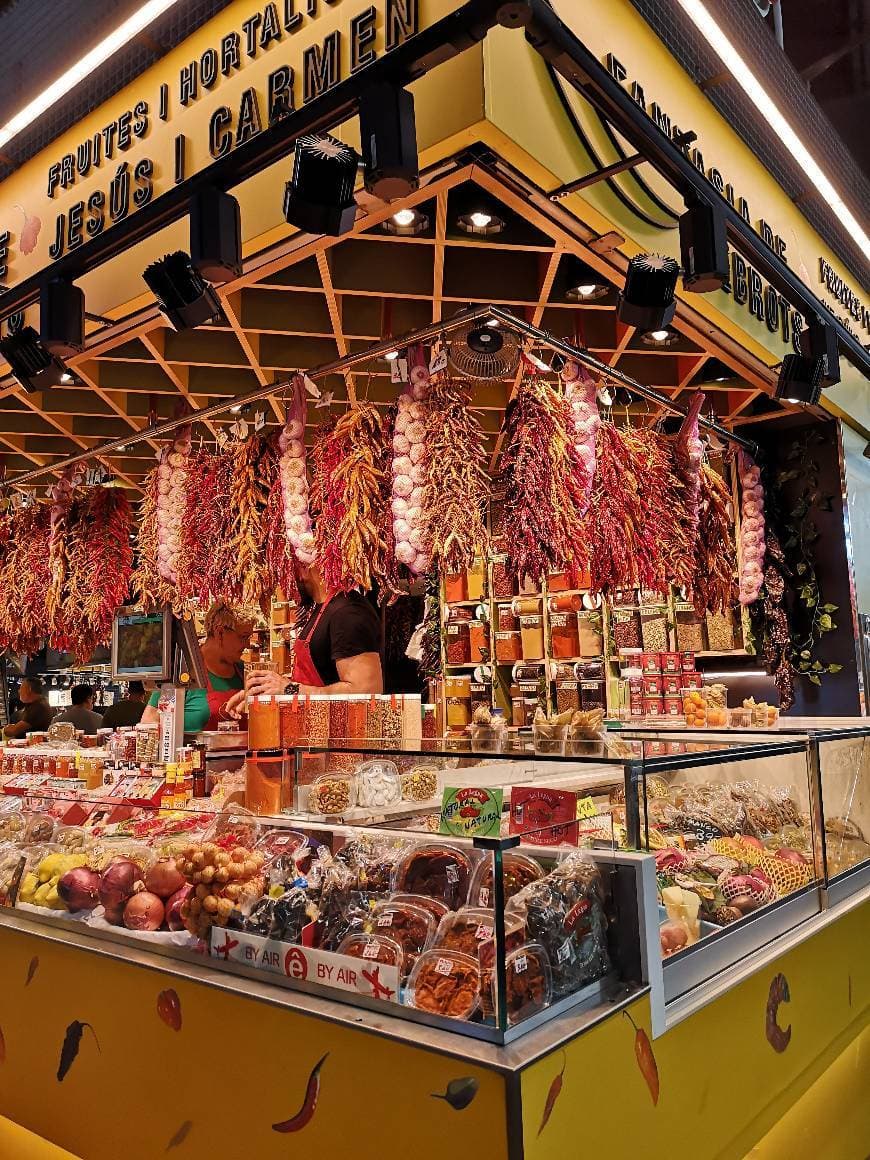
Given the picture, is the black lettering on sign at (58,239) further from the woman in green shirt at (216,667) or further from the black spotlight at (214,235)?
the woman in green shirt at (216,667)

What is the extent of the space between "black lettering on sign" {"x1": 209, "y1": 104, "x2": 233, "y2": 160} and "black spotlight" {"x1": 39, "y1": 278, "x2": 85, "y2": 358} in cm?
81

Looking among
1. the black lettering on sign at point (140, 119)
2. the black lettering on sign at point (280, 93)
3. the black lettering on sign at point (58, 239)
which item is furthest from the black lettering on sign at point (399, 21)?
the black lettering on sign at point (58, 239)

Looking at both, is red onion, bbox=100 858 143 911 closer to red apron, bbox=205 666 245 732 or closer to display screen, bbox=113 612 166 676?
red apron, bbox=205 666 245 732

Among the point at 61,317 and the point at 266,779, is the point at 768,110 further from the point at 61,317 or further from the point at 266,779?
the point at 266,779

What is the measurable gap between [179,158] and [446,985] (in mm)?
3410

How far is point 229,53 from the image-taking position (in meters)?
3.55

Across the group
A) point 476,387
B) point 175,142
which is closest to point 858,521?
point 476,387

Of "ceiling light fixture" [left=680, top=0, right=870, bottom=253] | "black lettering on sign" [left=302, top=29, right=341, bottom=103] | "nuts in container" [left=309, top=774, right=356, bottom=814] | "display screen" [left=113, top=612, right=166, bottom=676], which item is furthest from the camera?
"display screen" [left=113, top=612, right=166, bottom=676]

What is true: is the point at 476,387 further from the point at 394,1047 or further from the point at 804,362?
the point at 394,1047

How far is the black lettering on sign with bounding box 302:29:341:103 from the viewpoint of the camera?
312 cm

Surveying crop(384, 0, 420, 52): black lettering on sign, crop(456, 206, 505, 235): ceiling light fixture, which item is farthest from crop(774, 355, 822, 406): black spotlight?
crop(384, 0, 420, 52): black lettering on sign

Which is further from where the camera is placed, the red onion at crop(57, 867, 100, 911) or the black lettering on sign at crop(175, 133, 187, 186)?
the black lettering on sign at crop(175, 133, 187, 186)

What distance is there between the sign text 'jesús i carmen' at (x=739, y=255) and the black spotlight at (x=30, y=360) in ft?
8.38

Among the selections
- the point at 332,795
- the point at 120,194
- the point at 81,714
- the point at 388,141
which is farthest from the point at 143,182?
the point at 81,714
